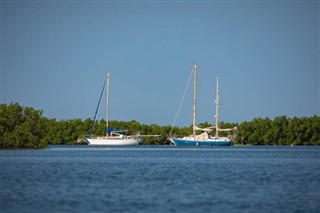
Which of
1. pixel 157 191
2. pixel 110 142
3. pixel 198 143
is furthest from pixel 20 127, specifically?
pixel 198 143

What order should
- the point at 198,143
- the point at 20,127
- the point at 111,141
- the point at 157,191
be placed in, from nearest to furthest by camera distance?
the point at 157,191 → the point at 20,127 → the point at 111,141 → the point at 198,143

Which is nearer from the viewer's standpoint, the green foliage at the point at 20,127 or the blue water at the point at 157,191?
the blue water at the point at 157,191

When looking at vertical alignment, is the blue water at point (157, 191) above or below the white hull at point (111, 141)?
below

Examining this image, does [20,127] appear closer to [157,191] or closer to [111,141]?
[111,141]

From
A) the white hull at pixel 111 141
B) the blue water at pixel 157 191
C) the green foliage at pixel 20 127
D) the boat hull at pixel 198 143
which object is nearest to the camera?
the blue water at pixel 157 191

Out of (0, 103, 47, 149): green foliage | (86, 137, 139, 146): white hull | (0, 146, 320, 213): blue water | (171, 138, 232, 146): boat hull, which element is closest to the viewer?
(0, 146, 320, 213): blue water

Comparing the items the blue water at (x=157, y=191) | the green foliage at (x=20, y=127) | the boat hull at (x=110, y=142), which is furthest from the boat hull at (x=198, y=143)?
the blue water at (x=157, y=191)

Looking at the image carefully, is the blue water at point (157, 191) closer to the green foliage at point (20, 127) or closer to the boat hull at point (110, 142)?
the green foliage at point (20, 127)

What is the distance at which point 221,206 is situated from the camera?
37.0m

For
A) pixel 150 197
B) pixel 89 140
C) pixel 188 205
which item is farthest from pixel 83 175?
pixel 89 140

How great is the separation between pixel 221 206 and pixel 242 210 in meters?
1.56

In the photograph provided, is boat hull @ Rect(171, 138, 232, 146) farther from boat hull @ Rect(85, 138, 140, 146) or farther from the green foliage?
the green foliage

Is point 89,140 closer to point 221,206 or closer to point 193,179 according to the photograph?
point 193,179

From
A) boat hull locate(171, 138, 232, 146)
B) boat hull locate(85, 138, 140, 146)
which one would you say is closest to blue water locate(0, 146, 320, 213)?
boat hull locate(85, 138, 140, 146)
